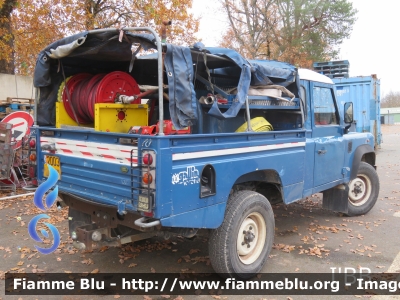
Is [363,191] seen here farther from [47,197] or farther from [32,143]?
[32,143]

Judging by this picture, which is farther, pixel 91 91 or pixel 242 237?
pixel 91 91

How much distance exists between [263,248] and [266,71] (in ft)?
7.09

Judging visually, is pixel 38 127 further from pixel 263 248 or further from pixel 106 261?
pixel 263 248

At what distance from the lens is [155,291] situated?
12.9 feet

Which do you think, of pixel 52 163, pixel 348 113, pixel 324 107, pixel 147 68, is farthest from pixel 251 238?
pixel 348 113

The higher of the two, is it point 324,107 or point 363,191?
point 324,107

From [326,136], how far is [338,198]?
1.35 m

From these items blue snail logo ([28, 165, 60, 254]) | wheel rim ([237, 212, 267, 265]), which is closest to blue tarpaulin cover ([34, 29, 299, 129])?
blue snail logo ([28, 165, 60, 254])

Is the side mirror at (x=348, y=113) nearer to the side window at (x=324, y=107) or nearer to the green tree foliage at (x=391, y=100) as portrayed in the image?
the side window at (x=324, y=107)

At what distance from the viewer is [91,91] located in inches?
166

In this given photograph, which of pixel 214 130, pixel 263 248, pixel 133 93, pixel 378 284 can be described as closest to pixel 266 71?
pixel 214 130

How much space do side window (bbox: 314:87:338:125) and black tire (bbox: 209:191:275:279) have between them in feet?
6.22

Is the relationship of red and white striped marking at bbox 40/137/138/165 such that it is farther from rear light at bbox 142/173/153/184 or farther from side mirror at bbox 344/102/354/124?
side mirror at bbox 344/102/354/124

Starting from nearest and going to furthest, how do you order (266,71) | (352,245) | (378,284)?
(378,284)
(266,71)
(352,245)
